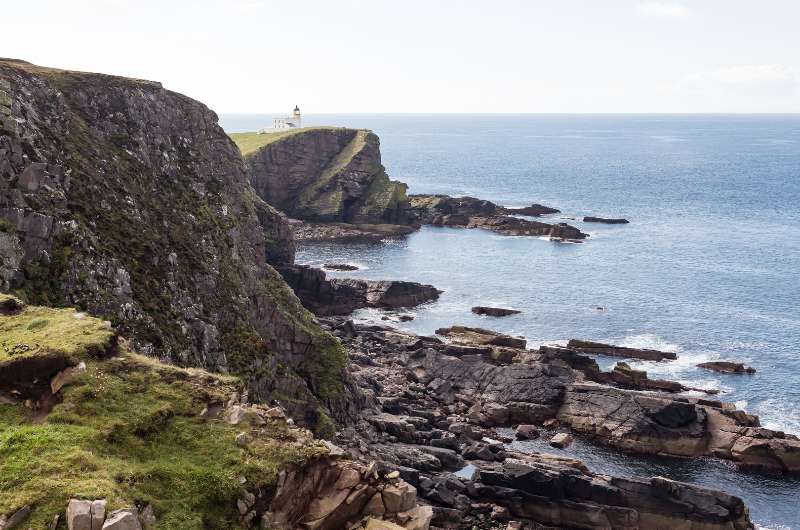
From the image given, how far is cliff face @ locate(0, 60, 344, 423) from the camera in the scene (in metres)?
42.8

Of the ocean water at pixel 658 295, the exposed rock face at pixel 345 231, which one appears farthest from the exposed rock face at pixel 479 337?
the exposed rock face at pixel 345 231

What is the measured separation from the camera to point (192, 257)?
182 ft

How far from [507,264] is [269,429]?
10960cm

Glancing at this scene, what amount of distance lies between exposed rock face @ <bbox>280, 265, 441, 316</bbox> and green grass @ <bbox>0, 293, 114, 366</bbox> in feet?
238

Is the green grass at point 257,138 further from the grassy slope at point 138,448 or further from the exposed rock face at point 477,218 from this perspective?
the grassy slope at point 138,448

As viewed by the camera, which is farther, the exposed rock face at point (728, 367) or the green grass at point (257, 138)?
the green grass at point (257, 138)

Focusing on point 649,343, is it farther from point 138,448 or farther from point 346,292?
point 138,448

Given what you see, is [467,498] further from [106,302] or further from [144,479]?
[144,479]

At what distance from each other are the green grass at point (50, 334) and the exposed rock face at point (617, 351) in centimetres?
6894

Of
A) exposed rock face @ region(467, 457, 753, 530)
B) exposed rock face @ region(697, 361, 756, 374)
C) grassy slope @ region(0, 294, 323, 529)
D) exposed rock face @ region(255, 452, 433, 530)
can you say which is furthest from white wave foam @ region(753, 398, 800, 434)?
grassy slope @ region(0, 294, 323, 529)

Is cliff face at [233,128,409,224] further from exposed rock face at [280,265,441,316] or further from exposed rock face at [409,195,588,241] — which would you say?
exposed rock face at [280,265,441,316]

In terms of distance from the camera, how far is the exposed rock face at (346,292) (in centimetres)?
10438

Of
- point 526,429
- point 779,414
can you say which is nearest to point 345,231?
point 526,429

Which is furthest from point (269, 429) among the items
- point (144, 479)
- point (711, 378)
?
point (711, 378)
